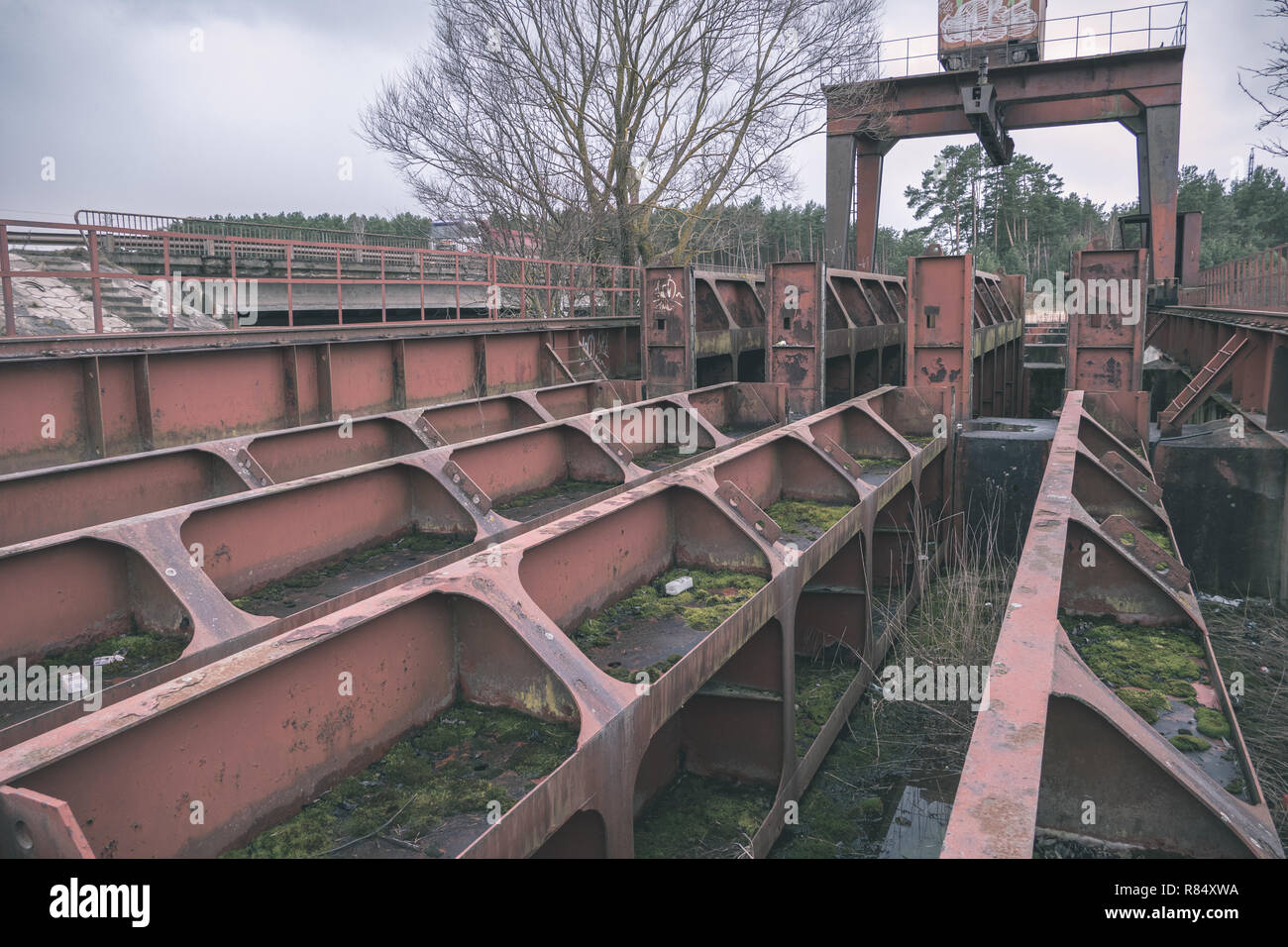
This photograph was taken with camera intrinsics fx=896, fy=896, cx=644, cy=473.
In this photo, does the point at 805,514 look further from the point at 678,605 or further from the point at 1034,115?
the point at 1034,115

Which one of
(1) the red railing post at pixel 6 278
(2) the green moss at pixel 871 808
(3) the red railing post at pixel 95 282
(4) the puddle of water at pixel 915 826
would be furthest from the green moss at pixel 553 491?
(1) the red railing post at pixel 6 278

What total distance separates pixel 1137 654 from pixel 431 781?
2680 mm

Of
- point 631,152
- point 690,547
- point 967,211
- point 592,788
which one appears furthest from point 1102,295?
point 967,211

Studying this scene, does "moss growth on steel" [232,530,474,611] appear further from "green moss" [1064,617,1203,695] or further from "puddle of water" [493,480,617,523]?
"green moss" [1064,617,1203,695]

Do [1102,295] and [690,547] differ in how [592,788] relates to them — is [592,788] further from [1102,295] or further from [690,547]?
[1102,295]

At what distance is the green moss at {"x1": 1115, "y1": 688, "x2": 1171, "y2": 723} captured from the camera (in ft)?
9.79

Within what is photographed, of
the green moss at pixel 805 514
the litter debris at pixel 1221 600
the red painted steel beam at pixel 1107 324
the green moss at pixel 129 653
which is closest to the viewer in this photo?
the green moss at pixel 129 653

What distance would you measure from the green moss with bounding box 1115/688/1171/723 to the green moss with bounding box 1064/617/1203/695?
64 mm

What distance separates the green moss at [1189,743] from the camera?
279 cm

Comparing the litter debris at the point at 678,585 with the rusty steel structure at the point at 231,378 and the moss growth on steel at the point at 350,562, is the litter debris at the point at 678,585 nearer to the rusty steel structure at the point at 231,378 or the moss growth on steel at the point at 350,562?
the moss growth on steel at the point at 350,562

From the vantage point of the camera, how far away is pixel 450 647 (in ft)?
10.8

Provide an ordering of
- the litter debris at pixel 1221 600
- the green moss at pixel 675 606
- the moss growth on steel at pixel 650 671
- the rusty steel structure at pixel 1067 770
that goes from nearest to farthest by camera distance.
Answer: the rusty steel structure at pixel 1067 770 < the moss growth on steel at pixel 650 671 < the green moss at pixel 675 606 < the litter debris at pixel 1221 600

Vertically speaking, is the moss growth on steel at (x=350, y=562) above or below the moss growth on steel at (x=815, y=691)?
above

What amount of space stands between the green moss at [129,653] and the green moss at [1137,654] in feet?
12.1
